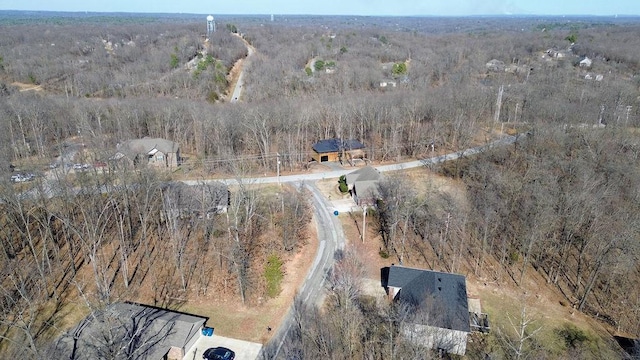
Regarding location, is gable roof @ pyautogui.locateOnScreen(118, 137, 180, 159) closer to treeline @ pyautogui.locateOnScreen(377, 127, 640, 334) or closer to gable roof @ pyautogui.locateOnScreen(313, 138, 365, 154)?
gable roof @ pyautogui.locateOnScreen(313, 138, 365, 154)

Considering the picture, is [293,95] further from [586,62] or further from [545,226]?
[586,62]

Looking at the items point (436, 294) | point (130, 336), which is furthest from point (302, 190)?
point (130, 336)

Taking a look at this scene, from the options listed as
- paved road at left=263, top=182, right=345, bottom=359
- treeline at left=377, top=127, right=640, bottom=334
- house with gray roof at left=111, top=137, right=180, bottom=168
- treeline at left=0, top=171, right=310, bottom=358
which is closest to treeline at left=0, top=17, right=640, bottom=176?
house with gray roof at left=111, top=137, right=180, bottom=168

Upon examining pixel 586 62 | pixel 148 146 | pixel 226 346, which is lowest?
pixel 226 346

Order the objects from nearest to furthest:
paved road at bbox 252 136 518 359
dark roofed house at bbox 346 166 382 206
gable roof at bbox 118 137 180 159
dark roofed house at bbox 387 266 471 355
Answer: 1. dark roofed house at bbox 387 266 471 355
2. paved road at bbox 252 136 518 359
3. dark roofed house at bbox 346 166 382 206
4. gable roof at bbox 118 137 180 159

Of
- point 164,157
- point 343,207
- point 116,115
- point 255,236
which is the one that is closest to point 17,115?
point 116,115

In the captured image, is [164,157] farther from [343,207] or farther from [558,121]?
[558,121]
